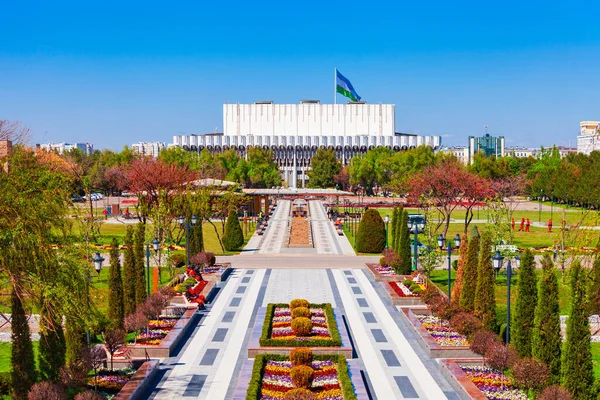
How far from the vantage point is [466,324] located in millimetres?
19219

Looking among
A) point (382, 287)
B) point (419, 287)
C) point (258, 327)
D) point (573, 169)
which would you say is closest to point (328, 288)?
point (382, 287)

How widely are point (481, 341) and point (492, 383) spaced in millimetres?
1425

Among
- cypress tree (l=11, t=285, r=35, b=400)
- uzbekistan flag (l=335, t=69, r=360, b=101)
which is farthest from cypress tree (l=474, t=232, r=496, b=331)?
uzbekistan flag (l=335, t=69, r=360, b=101)

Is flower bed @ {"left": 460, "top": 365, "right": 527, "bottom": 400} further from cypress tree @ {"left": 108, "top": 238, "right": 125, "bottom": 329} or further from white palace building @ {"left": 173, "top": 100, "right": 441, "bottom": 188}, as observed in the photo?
white palace building @ {"left": 173, "top": 100, "right": 441, "bottom": 188}

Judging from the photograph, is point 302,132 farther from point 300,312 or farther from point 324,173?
point 300,312

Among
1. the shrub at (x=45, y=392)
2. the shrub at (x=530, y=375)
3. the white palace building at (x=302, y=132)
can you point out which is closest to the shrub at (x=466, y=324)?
the shrub at (x=530, y=375)

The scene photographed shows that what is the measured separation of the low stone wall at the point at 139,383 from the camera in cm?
1497

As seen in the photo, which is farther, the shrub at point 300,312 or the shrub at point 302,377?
the shrub at point 300,312

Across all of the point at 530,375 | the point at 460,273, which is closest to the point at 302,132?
the point at 460,273

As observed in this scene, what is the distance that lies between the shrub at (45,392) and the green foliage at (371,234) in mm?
29459

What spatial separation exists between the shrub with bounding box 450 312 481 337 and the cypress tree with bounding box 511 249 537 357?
225 cm

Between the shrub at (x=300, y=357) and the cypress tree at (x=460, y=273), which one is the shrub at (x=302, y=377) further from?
the cypress tree at (x=460, y=273)

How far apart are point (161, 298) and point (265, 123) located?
135m

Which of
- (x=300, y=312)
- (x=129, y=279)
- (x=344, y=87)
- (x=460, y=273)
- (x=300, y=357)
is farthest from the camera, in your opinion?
(x=344, y=87)
